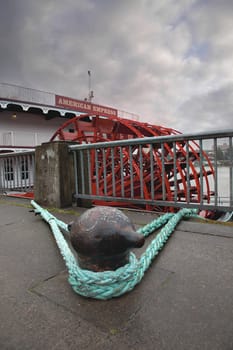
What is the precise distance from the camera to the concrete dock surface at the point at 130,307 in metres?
0.94

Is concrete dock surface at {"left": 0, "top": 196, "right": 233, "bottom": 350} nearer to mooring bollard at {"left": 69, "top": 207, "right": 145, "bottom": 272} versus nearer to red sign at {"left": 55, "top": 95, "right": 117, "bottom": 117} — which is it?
mooring bollard at {"left": 69, "top": 207, "right": 145, "bottom": 272}

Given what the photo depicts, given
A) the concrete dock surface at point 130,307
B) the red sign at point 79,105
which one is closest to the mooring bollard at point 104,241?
the concrete dock surface at point 130,307

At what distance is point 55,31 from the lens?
19.3 metres

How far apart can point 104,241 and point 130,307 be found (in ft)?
1.11

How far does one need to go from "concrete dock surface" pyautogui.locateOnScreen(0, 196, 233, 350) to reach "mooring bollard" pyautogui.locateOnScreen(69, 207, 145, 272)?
18cm

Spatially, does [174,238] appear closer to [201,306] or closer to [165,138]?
[201,306]

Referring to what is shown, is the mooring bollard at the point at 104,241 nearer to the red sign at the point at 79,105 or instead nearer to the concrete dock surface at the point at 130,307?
the concrete dock surface at the point at 130,307

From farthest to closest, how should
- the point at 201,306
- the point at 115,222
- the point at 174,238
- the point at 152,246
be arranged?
the point at 174,238
the point at 152,246
the point at 115,222
the point at 201,306

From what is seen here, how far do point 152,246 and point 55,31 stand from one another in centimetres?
2188

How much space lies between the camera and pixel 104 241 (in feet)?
4.23

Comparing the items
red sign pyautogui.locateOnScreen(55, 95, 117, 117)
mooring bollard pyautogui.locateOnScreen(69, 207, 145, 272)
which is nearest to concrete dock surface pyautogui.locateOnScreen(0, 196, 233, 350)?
mooring bollard pyautogui.locateOnScreen(69, 207, 145, 272)

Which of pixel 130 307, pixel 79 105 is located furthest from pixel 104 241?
pixel 79 105

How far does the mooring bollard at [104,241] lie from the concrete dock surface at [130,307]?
7.0 inches

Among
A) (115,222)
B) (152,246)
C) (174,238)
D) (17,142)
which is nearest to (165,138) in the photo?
(174,238)
